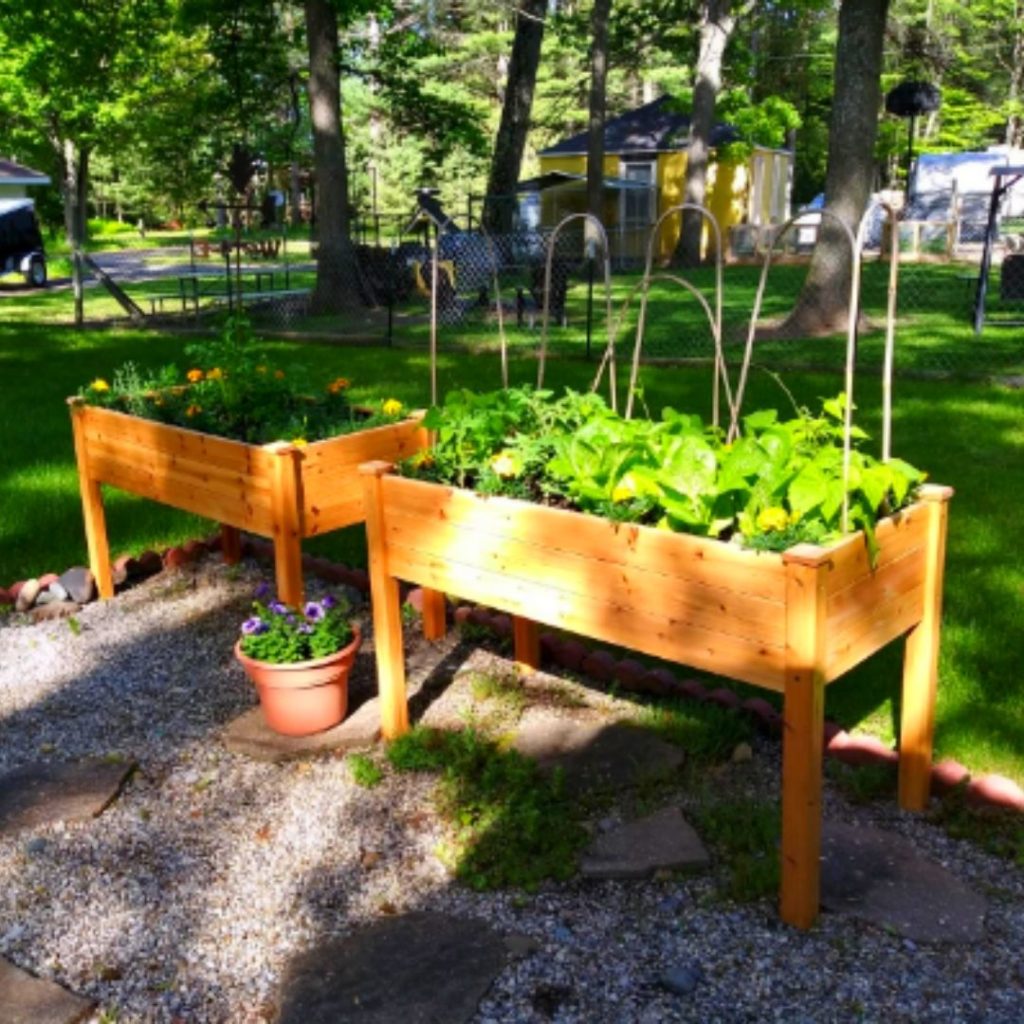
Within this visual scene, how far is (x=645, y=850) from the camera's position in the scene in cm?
307

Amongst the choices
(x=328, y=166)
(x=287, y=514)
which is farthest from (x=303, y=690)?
(x=328, y=166)

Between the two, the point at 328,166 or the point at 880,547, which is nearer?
the point at 880,547

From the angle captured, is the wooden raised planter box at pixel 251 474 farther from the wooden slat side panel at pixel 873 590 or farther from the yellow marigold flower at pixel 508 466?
the wooden slat side panel at pixel 873 590

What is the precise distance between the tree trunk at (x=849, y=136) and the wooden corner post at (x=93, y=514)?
808cm

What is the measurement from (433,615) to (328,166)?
1231 cm

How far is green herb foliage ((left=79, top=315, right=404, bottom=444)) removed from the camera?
4.75 metres

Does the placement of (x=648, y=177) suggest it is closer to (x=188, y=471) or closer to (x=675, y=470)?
(x=188, y=471)

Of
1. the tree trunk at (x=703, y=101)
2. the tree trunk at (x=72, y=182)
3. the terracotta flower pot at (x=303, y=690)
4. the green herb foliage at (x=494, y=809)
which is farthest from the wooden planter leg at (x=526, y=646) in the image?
the tree trunk at (x=703, y=101)

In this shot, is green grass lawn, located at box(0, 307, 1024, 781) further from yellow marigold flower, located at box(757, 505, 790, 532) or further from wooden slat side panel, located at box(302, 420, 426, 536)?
yellow marigold flower, located at box(757, 505, 790, 532)

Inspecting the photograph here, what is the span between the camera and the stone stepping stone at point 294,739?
147 inches

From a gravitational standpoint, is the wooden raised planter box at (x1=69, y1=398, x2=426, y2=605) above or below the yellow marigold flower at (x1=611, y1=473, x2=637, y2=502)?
below

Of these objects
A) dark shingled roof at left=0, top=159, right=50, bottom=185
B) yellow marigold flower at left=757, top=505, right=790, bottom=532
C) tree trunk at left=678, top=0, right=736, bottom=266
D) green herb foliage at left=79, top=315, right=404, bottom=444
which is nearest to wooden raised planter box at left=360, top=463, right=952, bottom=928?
yellow marigold flower at left=757, top=505, right=790, bottom=532

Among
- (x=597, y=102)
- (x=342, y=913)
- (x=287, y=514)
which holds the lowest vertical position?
Answer: (x=342, y=913)

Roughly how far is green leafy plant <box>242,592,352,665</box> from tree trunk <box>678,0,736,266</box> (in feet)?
69.5
